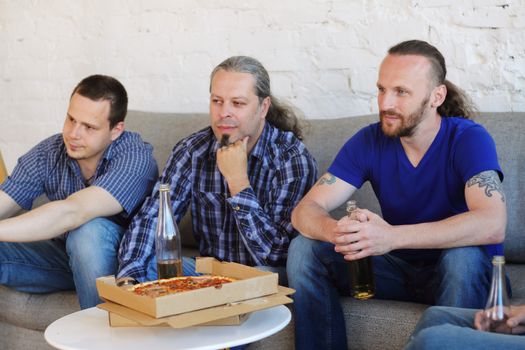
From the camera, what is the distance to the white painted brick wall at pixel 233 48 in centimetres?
285

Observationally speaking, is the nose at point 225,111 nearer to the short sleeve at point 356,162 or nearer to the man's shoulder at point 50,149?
the short sleeve at point 356,162

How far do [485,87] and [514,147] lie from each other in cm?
39

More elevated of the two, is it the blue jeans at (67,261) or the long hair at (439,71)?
the long hair at (439,71)

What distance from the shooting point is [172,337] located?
1829 millimetres

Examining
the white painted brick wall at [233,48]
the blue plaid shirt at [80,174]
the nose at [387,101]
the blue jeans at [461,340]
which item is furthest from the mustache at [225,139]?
the blue jeans at [461,340]

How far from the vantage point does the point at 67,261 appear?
8.87ft

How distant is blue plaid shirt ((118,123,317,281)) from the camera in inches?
97.7

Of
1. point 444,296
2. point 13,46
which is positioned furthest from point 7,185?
point 444,296

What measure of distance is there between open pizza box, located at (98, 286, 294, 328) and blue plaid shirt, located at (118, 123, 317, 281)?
563mm

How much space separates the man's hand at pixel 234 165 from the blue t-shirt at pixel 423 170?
0.87 ft

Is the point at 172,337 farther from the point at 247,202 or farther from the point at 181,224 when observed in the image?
the point at 181,224

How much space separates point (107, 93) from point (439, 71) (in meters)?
1.05

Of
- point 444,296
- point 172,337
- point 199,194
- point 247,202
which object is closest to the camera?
point 172,337

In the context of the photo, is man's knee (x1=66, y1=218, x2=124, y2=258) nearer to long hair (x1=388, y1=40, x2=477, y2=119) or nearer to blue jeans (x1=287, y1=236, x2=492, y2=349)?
blue jeans (x1=287, y1=236, x2=492, y2=349)
